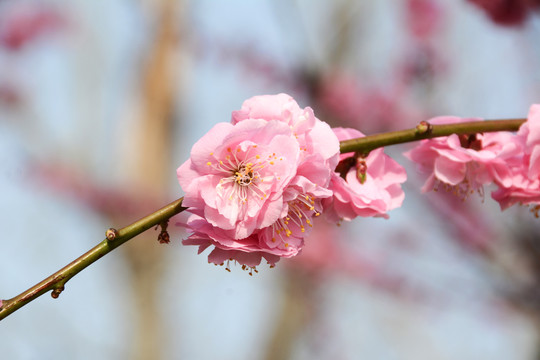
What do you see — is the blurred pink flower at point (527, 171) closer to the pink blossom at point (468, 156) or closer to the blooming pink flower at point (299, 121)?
the pink blossom at point (468, 156)

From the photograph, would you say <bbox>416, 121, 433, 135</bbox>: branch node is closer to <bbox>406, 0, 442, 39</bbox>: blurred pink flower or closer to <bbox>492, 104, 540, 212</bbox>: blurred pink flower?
<bbox>492, 104, 540, 212</bbox>: blurred pink flower

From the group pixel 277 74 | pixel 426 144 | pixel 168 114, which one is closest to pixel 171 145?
pixel 168 114

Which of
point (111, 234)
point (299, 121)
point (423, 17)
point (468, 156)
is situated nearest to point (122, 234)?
point (111, 234)

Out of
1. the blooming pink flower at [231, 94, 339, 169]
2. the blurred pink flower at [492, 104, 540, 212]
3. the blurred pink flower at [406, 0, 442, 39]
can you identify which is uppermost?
the blooming pink flower at [231, 94, 339, 169]

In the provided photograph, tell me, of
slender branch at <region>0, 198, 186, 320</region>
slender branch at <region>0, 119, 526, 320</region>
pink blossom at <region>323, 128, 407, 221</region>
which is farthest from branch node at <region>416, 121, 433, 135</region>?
slender branch at <region>0, 198, 186, 320</region>

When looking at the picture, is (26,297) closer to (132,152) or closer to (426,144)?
(426,144)

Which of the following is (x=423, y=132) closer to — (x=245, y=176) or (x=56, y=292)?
(x=245, y=176)
